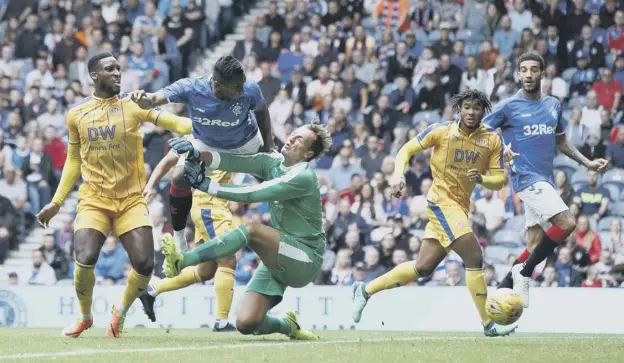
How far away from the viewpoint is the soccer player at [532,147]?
41.1 ft

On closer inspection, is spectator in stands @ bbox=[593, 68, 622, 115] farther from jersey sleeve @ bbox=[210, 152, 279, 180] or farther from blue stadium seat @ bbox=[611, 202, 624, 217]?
A: jersey sleeve @ bbox=[210, 152, 279, 180]

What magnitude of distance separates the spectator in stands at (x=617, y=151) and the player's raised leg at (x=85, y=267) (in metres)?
9.72

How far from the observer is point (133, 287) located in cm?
1208

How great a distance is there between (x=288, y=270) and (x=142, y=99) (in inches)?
75.6

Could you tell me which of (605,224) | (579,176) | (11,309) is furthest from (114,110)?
(579,176)

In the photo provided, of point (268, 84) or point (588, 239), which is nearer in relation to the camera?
point (588, 239)

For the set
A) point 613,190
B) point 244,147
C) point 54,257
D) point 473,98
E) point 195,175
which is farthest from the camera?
point 54,257

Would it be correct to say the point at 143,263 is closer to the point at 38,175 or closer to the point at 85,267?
the point at 85,267

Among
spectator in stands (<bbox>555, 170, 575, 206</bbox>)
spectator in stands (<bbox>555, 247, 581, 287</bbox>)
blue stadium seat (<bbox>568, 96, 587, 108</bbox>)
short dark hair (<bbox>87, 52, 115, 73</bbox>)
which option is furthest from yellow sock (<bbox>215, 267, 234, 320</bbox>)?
blue stadium seat (<bbox>568, 96, 587, 108</bbox>)

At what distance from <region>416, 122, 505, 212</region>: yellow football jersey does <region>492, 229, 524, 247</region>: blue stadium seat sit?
558 cm

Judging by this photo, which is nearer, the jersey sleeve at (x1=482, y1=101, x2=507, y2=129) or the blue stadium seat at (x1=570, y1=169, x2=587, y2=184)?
the jersey sleeve at (x1=482, y1=101, x2=507, y2=129)

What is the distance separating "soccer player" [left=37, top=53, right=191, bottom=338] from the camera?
11719 mm

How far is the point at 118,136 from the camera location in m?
11.8

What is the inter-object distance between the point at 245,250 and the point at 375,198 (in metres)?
2.12
